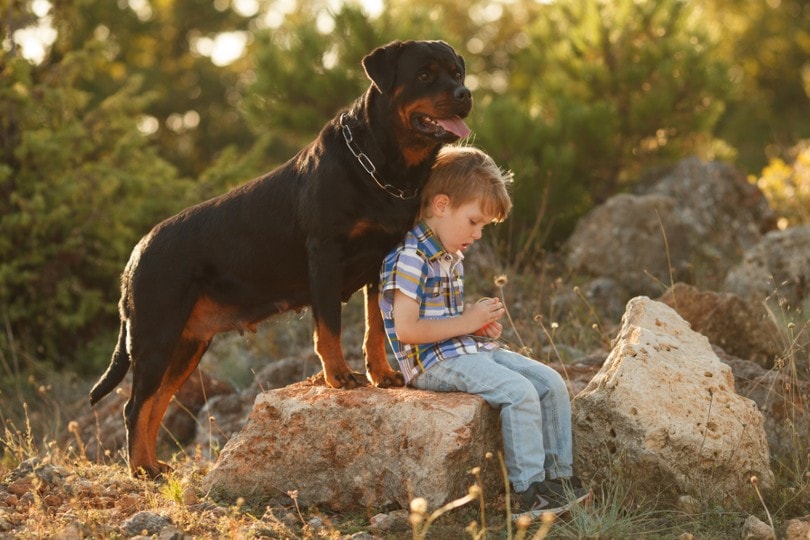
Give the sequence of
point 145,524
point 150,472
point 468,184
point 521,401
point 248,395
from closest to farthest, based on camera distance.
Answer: point 145,524
point 521,401
point 468,184
point 150,472
point 248,395

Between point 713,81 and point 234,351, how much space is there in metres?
5.82

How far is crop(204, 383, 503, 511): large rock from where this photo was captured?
12.9 feet

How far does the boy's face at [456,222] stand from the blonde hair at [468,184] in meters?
0.02

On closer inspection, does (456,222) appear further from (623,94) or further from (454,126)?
(623,94)

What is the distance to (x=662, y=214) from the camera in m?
8.62

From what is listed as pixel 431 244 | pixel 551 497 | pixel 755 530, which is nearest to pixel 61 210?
pixel 431 244

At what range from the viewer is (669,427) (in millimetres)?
4062

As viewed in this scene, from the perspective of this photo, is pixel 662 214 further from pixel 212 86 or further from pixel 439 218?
pixel 212 86

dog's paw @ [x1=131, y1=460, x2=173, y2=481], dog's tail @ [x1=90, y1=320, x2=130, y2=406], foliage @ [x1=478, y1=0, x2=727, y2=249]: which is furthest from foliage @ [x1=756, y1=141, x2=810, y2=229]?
dog's paw @ [x1=131, y1=460, x2=173, y2=481]

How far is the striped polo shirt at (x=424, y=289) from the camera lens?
13.8ft

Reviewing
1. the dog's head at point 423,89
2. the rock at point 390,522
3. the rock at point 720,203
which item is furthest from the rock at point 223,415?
the rock at point 720,203

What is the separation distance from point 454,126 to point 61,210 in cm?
557

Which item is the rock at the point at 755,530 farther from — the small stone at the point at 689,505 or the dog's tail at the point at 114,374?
the dog's tail at the point at 114,374

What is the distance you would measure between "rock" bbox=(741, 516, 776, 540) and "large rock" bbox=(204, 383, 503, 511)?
1.03m
